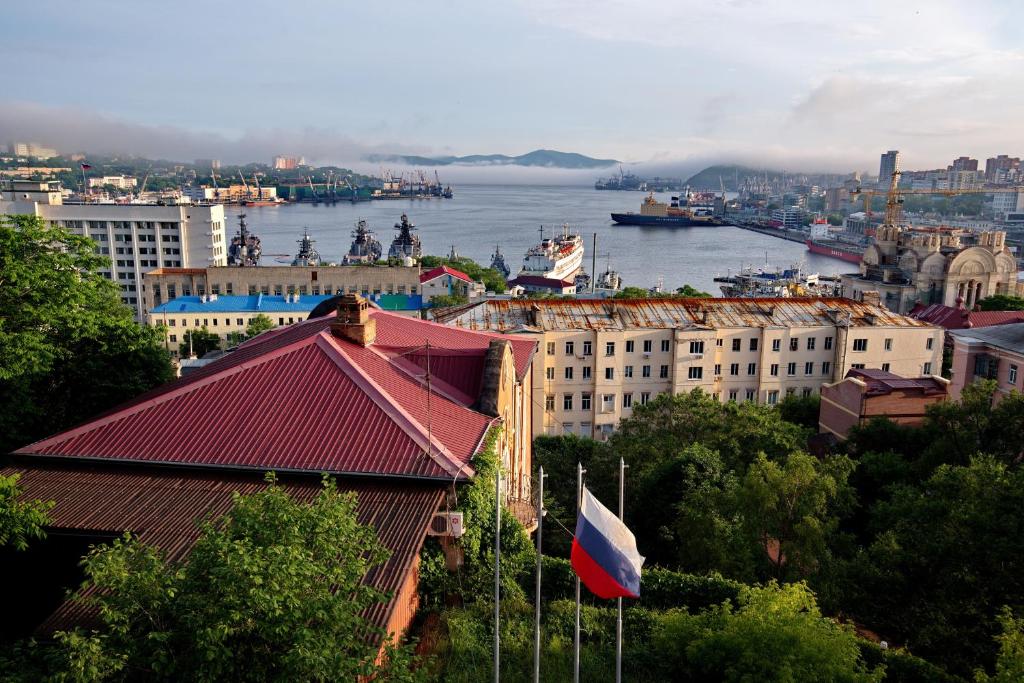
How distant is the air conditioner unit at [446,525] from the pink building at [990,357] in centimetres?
3371

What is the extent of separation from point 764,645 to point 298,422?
10.8 metres

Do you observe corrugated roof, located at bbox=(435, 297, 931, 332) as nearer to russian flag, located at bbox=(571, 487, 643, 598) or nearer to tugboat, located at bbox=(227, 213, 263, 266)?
russian flag, located at bbox=(571, 487, 643, 598)

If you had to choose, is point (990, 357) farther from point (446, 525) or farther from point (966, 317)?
Answer: point (446, 525)

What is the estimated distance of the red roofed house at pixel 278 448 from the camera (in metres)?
15.3

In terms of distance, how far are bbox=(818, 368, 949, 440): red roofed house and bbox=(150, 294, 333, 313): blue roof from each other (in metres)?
52.7

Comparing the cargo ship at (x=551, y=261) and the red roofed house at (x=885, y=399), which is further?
the cargo ship at (x=551, y=261)

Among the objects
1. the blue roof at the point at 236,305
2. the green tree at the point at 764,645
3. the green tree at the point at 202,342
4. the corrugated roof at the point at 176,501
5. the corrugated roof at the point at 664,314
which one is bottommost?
the green tree at the point at 202,342

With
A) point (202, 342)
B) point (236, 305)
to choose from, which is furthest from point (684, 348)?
point (236, 305)

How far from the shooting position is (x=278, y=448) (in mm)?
16891

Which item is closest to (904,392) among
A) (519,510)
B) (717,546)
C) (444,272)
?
(717,546)

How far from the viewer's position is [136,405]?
725 inches

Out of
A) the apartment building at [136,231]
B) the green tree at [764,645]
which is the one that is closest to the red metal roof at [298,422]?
the green tree at [764,645]

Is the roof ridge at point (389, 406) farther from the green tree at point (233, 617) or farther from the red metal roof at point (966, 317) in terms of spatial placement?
the red metal roof at point (966, 317)

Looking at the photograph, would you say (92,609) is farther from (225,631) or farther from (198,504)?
(225,631)
